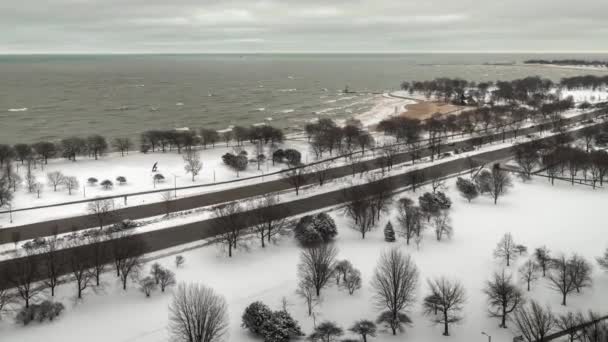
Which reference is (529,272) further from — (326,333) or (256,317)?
(256,317)

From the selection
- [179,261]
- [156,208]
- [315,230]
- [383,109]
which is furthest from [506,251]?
[383,109]

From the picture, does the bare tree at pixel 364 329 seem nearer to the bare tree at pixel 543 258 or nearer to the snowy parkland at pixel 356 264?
the snowy parkland at pixel 356 264

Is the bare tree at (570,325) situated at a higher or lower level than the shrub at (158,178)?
lower

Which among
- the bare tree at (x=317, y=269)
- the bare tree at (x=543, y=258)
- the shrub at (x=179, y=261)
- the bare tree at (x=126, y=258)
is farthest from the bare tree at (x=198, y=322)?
the bare tree at (x=543, y=258)

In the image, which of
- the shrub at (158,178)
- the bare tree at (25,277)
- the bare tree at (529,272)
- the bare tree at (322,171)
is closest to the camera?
the bare tree at (25,277)

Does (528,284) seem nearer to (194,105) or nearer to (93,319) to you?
(93,319)

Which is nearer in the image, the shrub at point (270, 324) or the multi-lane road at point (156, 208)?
the shrub at point (270, 324)

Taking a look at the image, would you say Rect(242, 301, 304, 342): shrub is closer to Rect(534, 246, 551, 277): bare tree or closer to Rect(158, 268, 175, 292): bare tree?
Rect(158, 268, 175, 292): bare tree
